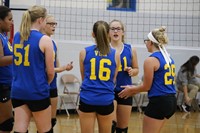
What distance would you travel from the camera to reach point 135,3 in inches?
479

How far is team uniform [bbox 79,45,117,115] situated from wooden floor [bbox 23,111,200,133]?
3.77m

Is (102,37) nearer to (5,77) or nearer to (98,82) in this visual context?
(98,82)

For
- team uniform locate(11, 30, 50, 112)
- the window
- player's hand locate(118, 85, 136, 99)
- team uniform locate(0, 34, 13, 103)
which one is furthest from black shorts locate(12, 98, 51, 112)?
the window

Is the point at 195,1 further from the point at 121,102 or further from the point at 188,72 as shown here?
the point at 121,102

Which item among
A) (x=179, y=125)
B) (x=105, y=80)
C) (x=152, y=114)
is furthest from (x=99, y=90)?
(x=179, y=125)

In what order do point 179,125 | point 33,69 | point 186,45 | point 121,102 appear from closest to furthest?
point 33,69 < point 121,102 < point 179,125 < point 186,45

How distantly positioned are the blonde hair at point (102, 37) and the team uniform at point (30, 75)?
0.66m

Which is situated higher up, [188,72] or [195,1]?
[195,1]

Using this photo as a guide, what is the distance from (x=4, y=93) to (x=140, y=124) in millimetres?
4806

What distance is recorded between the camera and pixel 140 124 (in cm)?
947

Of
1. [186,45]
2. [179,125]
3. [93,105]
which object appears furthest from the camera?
[186,45]

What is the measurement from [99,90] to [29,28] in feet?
3.34

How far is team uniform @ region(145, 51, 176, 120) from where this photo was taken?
477 cm

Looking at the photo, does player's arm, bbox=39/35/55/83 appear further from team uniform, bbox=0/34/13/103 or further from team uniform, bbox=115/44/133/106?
team uniform, bbox=115/44/133/106
